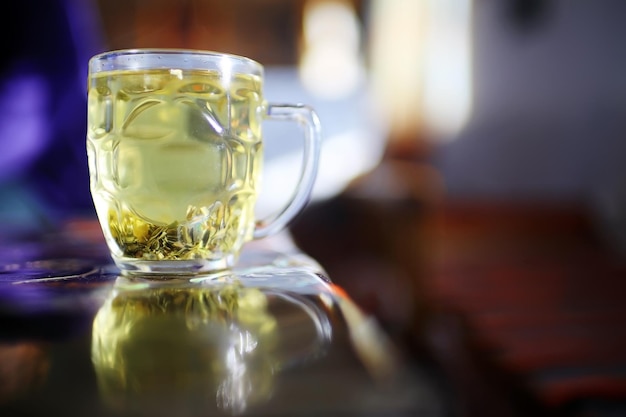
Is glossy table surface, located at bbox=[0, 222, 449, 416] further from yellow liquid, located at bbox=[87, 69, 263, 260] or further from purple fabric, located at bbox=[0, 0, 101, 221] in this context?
purple fabric, located at bbox=[0, 0, 101, 221]

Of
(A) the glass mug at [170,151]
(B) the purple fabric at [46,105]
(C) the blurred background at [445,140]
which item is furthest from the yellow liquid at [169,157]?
(C) the blurred background at [445,140]

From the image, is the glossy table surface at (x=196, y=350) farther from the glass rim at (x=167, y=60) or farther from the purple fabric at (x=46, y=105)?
the purple fabric at (x=46, y=105)

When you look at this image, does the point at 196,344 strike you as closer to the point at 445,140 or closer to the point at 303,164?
the point at 303,164

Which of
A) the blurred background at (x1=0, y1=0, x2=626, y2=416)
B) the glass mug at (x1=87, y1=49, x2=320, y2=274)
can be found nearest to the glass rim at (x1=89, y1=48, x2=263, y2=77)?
the glass mug at (x1=87, y1=49, x2=320, y2=274)

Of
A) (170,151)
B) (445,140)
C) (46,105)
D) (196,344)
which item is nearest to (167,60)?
(170,151)

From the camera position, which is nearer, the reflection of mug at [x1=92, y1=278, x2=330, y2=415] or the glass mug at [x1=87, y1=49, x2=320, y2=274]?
the reflection of mug at [x1=92, y1=278, x2=330, y2=415]
